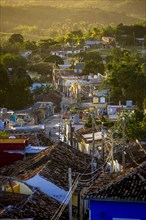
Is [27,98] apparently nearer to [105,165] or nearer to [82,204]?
[105,165]

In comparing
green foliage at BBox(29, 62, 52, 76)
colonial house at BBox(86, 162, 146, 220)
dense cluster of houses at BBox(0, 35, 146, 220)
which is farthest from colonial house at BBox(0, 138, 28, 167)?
green foliage at BBox(29, 62, 52, 76)

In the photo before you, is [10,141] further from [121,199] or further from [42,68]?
[42,68]

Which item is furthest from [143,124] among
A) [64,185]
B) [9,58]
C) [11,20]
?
→ [11,20]

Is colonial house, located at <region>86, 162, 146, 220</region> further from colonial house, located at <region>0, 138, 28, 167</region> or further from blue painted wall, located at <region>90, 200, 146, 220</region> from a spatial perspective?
colonial house, located at <region>0, 138, 28, 167</region>

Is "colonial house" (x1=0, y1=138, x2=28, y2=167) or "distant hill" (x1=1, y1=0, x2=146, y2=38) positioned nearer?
"colonial house" (x1=0, y1=138, x2=28, y2=167)

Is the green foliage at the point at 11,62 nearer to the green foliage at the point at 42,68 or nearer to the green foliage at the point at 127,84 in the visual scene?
the green foliage at the point at 42,68

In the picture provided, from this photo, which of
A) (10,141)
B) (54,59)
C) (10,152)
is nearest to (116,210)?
(10,152)
